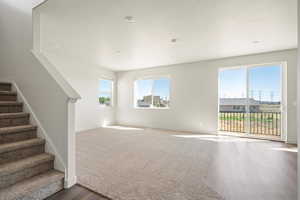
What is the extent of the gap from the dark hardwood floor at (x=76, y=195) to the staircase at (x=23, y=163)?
8 centimetres

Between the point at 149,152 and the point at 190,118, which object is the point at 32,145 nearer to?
the point at 149,152

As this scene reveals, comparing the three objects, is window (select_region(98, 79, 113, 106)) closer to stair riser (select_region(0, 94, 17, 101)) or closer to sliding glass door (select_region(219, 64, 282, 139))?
stair riser (select_region(0, 94, 17, 101))

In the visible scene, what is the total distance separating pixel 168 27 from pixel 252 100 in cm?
365

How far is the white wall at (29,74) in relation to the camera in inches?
69.0

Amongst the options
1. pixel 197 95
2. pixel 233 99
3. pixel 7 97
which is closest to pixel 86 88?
→ pixel 7 97

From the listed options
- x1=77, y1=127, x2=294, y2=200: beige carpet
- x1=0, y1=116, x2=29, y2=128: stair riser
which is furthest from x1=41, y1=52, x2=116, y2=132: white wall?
x1=0, y1=116, x2=29, y2=128: stair riser

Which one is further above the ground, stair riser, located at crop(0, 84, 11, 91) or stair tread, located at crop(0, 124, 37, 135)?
stair riser, located at crop(0, 84, 11, 91)

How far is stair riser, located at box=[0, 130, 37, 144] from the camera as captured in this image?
5.60 feet

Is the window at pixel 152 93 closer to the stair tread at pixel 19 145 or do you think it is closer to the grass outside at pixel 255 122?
the grass outside at pixel 255 122

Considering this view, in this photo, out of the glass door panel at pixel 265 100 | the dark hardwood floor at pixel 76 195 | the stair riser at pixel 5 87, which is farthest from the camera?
the glass door panel at pixel 265 100

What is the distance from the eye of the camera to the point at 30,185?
142cm

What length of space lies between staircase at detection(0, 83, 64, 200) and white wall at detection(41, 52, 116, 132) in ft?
8.78

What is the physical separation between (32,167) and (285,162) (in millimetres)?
3968

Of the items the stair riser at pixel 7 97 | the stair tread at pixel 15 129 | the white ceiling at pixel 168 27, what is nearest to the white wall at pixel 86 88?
the white ceiling at pixel 168 27
